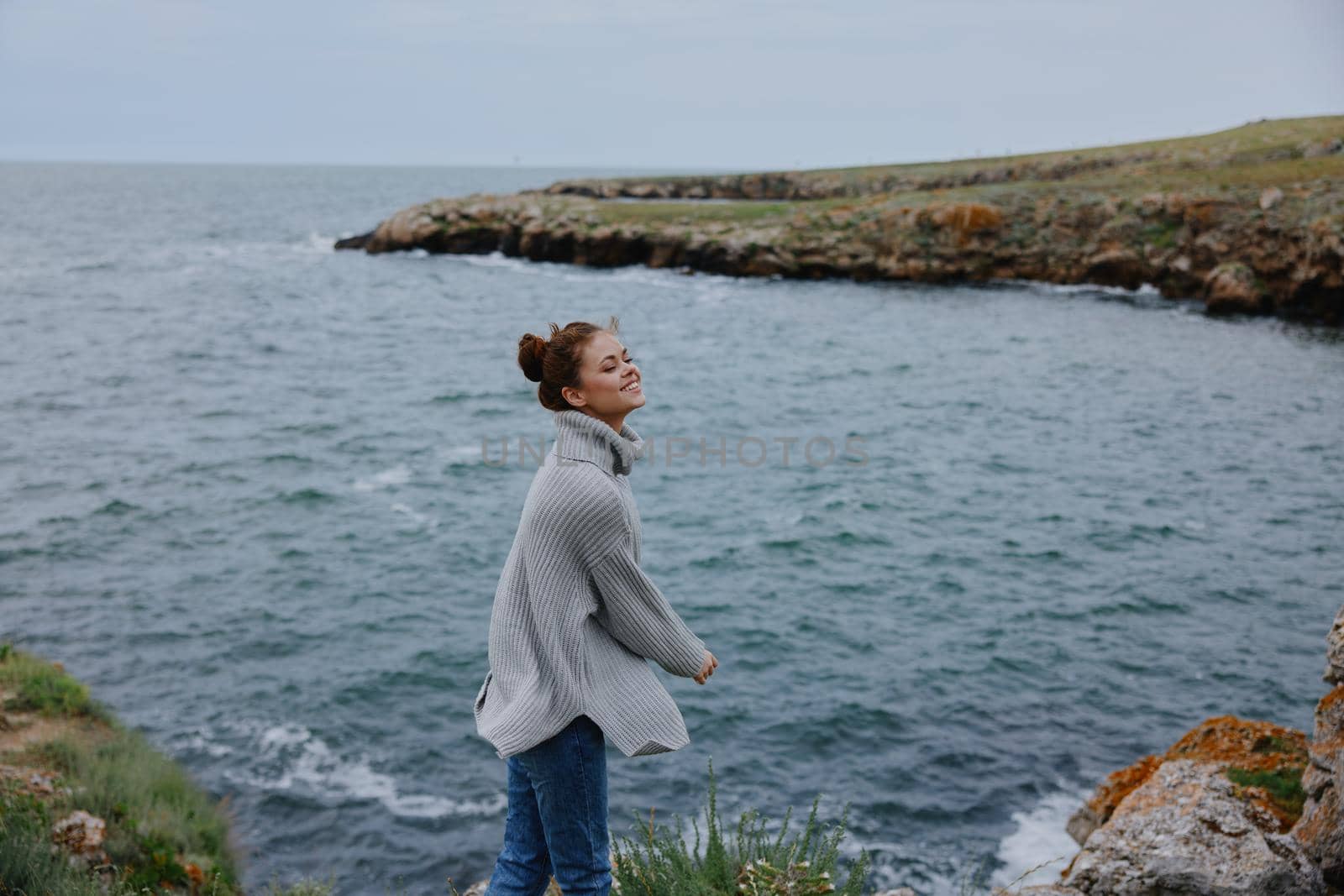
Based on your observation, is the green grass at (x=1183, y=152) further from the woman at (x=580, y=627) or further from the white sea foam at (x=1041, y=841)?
the woman at (x=580, y=627)

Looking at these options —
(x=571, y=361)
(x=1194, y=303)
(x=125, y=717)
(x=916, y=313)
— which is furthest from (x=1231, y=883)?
(x=1194, y=303)

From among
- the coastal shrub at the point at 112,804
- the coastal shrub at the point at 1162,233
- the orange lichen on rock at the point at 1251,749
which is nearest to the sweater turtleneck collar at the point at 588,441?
the coastal shrub at the point at 112,804

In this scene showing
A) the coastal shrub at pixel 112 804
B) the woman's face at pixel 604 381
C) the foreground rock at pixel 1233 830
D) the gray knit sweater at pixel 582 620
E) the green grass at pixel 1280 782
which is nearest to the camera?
the gray knit sweater at pixel 582 620

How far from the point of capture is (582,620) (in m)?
3.26

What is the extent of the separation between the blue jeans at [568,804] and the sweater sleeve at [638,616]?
1.05ft

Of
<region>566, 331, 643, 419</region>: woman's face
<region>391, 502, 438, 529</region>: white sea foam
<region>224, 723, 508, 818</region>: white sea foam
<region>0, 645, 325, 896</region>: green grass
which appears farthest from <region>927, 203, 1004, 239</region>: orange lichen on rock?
<region>566, 331, 643, 419</region>: woman's face

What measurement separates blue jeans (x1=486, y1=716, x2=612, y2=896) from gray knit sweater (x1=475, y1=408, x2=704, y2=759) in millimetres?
100

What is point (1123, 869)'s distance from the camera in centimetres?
569

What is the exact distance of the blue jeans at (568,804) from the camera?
328 cm

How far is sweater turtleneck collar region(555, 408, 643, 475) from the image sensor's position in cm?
327

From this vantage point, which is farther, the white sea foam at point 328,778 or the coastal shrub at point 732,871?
the white sea foam at point 328,778

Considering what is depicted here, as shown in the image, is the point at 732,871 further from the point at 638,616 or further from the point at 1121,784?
the point at 1121,784

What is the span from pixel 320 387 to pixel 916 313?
947 inches

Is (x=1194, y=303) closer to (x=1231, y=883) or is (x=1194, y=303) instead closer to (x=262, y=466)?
(x=262, y=466)
